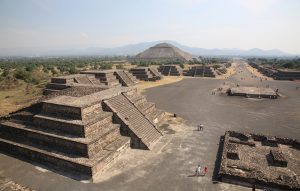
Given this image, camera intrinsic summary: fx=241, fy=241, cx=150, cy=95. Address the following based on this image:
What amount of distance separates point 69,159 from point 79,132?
6.15ft

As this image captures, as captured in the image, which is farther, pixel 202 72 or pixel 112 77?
pixel 202 72

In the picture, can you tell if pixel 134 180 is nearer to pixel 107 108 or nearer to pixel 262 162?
pixel 107 108

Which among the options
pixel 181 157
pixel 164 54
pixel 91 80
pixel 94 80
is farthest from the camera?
pixel 164 54

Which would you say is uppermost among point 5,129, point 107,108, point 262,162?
point 107,108

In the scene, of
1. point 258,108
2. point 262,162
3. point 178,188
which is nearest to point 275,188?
point 262,162

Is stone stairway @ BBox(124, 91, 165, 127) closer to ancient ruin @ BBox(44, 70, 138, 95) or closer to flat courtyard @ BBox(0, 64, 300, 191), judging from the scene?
flat courtyard @ BBox(0, 64, 300, 191)

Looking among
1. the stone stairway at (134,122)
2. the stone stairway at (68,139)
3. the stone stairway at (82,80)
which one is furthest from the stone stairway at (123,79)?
the stone stairway at (68,139)

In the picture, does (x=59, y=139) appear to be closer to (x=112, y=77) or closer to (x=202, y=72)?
(x=112, y=77)

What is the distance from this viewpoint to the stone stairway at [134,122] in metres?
18.4

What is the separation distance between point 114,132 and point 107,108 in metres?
2.23

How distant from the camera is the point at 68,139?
15641mm

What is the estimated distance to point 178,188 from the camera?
13.3 m

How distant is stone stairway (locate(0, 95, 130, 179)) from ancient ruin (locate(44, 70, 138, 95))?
1121cm

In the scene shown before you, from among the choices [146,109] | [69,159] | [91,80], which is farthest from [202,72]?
[69,159]
